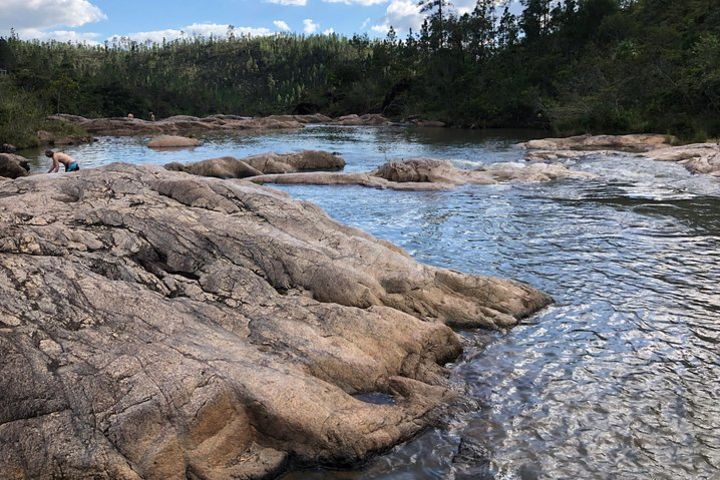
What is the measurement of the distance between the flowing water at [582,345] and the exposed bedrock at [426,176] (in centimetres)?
398

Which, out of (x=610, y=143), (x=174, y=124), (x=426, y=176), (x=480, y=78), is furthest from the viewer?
(x=480, y=78)

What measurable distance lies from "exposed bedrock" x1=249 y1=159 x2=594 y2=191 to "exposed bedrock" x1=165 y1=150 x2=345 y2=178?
1515 mm

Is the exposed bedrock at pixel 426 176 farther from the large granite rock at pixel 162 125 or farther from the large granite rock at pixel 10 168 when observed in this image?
the large granite rock at pixel 162 125

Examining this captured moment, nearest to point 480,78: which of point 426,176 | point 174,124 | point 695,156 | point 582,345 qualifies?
point 174,124

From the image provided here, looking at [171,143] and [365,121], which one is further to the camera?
[365,121]

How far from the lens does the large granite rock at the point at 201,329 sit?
15.4 feet

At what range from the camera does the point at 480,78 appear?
66.2m

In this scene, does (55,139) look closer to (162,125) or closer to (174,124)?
(162,125)

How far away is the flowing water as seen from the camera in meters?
5.34

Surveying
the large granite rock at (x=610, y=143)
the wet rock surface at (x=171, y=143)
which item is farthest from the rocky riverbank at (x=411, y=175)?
the wet rock surface at (x=171, y=143)

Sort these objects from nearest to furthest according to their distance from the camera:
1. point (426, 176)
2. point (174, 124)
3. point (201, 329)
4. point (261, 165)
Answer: point (201, 329) → point (426, 176) → point (261, 165) → point (174, 124)

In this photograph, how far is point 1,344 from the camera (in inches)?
191

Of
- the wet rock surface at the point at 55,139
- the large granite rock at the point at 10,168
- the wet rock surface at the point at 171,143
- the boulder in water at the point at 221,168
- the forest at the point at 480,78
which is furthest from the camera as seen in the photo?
the wet rock surface at the point at 55,139

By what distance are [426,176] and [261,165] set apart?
8188mm
